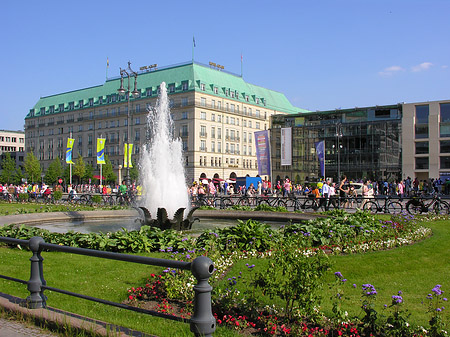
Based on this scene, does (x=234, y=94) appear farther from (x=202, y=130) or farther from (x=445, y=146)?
(x=445, y=146)

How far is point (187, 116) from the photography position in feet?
300

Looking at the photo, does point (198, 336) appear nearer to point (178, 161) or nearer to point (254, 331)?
point (254, 331)

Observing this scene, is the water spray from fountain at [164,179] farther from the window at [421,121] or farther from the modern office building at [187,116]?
the modern office building at [187,116]

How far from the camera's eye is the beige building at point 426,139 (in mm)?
70375

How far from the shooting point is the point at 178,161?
22234mm

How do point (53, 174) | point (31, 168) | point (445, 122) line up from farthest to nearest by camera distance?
1. point (31, 168)
2. point (53, 174)
3. point (445, 122)

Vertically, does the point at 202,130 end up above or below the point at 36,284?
above

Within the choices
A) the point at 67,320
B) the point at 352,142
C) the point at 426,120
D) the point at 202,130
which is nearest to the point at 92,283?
the point at 67,320

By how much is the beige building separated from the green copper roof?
123ft

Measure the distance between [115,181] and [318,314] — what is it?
9407 centimetres

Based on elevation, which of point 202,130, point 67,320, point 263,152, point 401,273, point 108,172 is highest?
point 202,130

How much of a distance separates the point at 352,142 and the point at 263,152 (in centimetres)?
5056

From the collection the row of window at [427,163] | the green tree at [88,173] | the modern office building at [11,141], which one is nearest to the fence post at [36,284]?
the row of window at [427,163]

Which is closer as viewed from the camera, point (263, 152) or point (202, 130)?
point (263, 152)
